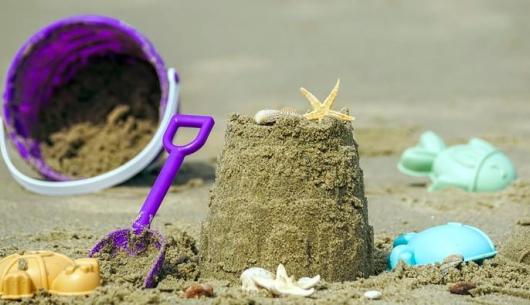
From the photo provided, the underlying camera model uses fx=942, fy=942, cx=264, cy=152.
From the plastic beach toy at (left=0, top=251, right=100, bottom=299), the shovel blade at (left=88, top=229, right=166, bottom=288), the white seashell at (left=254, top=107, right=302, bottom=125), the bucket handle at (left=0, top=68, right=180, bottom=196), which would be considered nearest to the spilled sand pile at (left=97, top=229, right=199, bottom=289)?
the shovel blade at (left=88, top=229, right=166, bottom=288)

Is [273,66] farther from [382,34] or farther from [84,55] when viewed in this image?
[84,55]

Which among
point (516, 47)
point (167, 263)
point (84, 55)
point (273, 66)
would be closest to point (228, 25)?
point (273, 66)

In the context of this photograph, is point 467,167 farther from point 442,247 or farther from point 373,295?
point 373,295

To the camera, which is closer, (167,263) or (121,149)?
(167,263)

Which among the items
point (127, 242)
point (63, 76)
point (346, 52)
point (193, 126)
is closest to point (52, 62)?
point (63, 76)

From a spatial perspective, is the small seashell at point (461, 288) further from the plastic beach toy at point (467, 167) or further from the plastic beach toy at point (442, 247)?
the plastic beach toy at point (467, 167)

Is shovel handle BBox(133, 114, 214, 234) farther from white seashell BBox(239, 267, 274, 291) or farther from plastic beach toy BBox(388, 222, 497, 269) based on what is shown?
plastic beach toy BBox(388, 222, 497, 269)

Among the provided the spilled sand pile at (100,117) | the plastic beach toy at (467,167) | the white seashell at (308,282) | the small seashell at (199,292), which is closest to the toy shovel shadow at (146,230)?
the small seashell at (199,292)
